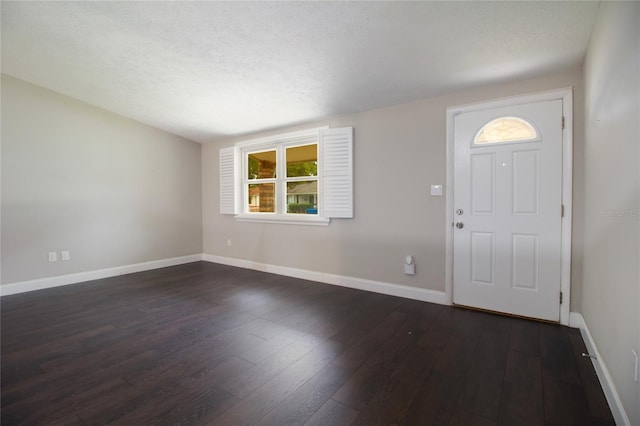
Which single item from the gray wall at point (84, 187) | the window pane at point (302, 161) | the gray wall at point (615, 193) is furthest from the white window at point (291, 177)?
the gray wall at point (615, 193)

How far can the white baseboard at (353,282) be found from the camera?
325 centimetres

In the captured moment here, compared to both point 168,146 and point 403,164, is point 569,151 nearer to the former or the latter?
point 403,164

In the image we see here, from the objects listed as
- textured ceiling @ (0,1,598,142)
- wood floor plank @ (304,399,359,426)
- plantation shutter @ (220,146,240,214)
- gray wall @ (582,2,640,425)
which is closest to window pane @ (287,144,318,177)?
textured ceiling @ (0,1,598,142)

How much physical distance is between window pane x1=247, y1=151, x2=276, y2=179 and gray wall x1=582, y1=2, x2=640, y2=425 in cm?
387

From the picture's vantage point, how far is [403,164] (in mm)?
3393

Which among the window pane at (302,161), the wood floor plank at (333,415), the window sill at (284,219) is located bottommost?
the wood floor plank at (333,415)

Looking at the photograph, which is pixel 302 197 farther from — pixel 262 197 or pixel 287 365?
pixel 287 365

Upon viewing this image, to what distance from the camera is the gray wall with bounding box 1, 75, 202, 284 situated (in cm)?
368

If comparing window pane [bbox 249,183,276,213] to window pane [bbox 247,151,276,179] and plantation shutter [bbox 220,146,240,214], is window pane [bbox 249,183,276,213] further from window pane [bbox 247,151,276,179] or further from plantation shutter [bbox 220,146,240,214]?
plantation shutter [bbox 220,146,240,214]

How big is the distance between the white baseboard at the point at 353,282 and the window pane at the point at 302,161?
147 centimetres

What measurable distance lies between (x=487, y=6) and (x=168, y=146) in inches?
199

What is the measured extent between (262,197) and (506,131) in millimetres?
3589

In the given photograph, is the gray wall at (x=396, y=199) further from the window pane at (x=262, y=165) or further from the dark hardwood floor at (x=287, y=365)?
the window pane at (x=262, y=165)

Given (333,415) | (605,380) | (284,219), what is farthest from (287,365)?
(284,219)
